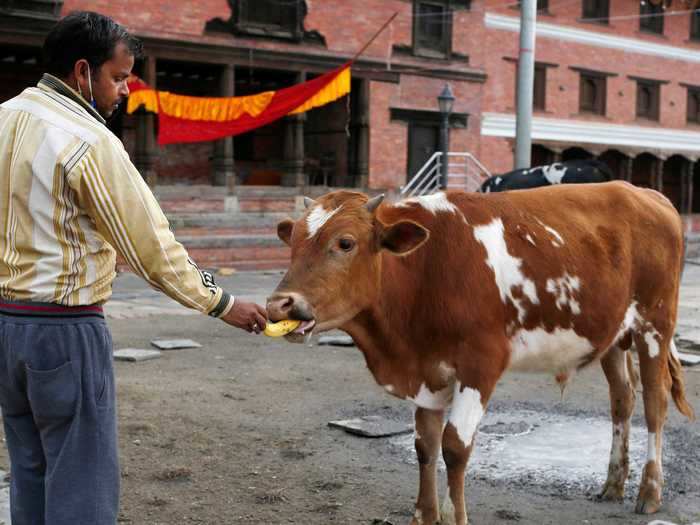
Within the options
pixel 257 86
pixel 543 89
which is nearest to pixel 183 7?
pixel 257 86

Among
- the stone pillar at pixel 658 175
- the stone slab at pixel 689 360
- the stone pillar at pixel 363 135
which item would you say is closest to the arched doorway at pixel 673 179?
the stone pillar at pixel 658 175

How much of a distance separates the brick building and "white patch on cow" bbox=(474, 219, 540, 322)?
628 inches

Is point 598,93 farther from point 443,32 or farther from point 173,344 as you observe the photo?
point 173,344

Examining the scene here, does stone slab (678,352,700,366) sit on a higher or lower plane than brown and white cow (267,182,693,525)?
lower

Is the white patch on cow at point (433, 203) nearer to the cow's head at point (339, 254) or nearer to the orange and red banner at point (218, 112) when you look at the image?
the cow's head at point (339, 254)

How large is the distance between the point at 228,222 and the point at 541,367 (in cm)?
1619

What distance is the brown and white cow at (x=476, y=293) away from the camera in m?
4.00

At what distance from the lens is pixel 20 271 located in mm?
2764

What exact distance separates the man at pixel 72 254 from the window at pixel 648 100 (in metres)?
31.1

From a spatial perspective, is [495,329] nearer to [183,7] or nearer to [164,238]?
[164,238]

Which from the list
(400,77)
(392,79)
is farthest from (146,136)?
(400,77)

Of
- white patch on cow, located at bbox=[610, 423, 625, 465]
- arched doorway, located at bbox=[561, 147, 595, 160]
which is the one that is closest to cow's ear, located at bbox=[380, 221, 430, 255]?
white patch on cow, located at bbox=[610, 423, 625, 465]

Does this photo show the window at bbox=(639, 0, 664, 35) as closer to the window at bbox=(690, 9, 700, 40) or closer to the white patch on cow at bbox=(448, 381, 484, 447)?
the window at bbox=(690, 9, 700, 40)

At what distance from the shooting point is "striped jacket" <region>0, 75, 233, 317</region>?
107 inches
